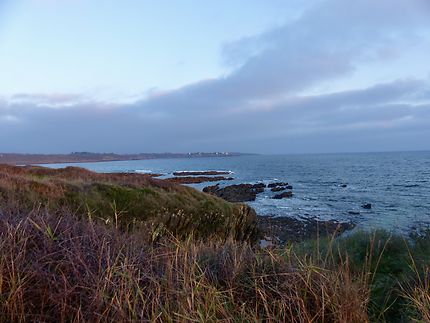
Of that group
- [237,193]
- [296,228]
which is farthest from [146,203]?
[237,193]

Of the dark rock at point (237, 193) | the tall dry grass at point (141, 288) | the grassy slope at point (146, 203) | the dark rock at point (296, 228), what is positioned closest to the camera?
the tall dry grass at point (141, 288)

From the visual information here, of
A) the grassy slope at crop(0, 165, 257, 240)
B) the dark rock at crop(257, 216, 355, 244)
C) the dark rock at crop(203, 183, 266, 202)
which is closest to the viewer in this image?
the grassy slope at crop(0, 165, 257, 240)

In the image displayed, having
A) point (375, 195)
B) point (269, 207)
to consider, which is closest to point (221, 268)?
point (269, 207)

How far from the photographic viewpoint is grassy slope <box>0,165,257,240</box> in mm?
11102

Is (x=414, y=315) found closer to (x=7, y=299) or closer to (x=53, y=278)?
(x=53, y=278)

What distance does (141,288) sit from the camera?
10.1ft

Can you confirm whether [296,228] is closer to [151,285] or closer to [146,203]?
[146,203]

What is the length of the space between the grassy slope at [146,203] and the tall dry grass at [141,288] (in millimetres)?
6871

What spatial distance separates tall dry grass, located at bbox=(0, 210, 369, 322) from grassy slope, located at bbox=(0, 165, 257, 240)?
687 centimetres

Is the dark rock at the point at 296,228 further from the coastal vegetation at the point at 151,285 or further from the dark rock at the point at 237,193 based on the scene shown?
the coastal vegetation at the point at 151,285

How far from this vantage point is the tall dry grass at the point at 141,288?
9.00ft

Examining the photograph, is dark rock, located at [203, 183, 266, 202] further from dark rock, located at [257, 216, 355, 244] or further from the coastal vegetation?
the coastal vegetation

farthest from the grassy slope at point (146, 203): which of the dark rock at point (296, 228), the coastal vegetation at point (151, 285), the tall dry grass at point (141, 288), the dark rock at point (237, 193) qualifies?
the dark rock at point (237, 193)

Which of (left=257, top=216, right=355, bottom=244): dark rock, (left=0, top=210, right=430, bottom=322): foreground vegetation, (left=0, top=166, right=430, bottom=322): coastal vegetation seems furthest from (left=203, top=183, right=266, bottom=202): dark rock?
(left=0, top=210, right=430, bottom=322): foreground vegetation
